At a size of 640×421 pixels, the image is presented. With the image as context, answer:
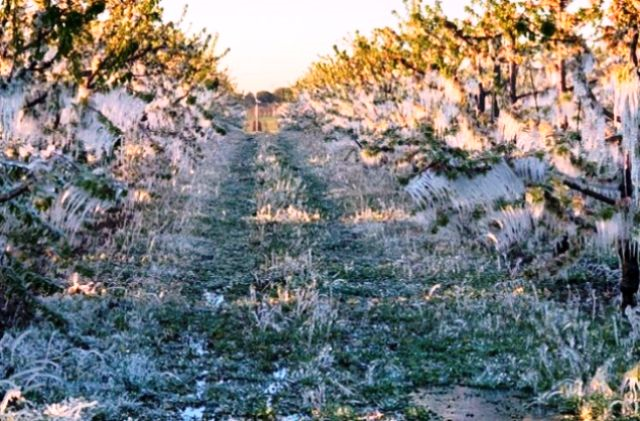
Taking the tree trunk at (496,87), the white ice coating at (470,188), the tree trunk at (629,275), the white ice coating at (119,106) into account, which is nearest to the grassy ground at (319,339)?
the tree trunk at (629,275)

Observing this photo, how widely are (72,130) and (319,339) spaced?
4194 mm

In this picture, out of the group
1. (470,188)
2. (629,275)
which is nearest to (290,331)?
(470,188)

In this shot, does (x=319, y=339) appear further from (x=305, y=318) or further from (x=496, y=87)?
(x=496, y=87)

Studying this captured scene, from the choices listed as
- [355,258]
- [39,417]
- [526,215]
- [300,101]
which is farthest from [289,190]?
[300,101]

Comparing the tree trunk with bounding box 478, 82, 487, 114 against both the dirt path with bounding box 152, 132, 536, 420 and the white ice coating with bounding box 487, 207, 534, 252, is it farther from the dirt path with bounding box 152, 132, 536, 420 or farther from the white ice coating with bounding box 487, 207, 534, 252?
the white ice coating with bounding box 487, 207, 534, 252

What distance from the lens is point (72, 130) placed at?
1039 centimetres

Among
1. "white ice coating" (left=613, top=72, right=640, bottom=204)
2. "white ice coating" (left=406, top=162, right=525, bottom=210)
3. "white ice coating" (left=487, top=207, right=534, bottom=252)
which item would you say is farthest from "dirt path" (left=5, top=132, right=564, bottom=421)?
"white ice coating" (left=613, top=72, right=640, bottom=204)

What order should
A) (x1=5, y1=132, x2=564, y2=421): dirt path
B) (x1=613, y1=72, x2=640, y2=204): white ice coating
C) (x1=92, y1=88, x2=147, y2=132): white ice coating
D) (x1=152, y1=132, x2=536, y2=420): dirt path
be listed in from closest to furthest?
(x1=5, y1=132, x2=564, y2=421): dirt path < (x1=152, y1=132, x2=536, y2=420): dirt path < (x1=613, y1=72, x2=640, y2=204): white ice coating < (x1=92, y1=88, x2=147, y2=132): white ice coating

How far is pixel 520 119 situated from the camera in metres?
11.4

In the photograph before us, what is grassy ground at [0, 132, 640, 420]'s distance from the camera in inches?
260

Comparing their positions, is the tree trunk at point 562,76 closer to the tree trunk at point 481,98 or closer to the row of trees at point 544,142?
the row of trees at point 544,142

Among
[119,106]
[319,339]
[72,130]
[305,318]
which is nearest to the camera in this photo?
[319,339]

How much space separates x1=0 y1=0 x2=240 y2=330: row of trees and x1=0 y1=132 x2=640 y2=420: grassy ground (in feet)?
2.43

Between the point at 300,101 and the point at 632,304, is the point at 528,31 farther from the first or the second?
the point at 300,101
